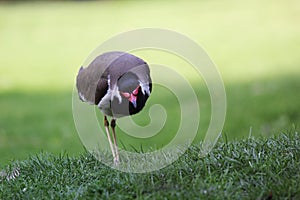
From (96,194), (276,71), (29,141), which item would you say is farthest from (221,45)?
(96,194)

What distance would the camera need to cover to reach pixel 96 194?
384 cm

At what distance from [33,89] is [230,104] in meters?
4.81

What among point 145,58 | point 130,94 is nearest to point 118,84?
point 130,94

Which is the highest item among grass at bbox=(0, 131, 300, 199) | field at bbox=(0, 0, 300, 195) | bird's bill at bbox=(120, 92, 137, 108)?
bird's bill at bbox=(120, 92, 137, 108)

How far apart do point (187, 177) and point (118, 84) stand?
0.84 metres

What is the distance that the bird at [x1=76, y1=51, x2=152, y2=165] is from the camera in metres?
4.19

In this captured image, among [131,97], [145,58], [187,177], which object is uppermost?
[131,97]

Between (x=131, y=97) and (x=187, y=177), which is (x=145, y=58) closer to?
(x=131, y=97)

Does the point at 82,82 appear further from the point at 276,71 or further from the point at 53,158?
the point at 276,71

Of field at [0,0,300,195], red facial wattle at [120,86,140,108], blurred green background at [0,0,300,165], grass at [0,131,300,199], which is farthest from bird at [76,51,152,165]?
blurred green background at [0,0,300,165]

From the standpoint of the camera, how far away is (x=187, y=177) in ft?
13.1

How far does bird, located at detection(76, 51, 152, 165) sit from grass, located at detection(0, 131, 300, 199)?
0.39m

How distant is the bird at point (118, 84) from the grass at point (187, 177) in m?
0.39

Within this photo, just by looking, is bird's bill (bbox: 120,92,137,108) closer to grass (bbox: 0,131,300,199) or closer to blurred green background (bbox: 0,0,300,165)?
grass (bbox: 0,131,300,199)
